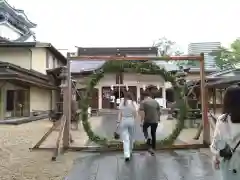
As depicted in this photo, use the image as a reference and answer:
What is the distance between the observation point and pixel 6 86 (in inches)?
832

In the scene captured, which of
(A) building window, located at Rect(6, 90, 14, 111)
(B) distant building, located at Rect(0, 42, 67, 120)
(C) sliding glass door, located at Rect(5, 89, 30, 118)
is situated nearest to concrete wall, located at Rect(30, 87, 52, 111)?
(B) distant building, located at Rect(0, 42, 67, 120)

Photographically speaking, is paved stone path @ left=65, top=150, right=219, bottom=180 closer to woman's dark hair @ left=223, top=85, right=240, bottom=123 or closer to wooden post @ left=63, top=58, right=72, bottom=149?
wooden post @ left=63, top=58, right=72, bottom=149

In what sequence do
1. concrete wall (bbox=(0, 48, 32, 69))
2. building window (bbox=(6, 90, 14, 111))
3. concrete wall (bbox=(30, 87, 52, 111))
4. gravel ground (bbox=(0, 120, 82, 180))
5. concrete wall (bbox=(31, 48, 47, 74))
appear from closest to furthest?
gravel ground (bbox=(0, 120, 82, 180)) → building window (bbox=(6, 90, 14, 111)) → concrete wall (bbox=(30, 87, 52, 111)) → concrete wall (bbox=(0, 48, 32, 69)) → concrete wall (bbox=(31, 48, 47, 74))

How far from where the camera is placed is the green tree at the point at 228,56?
41.9 metres

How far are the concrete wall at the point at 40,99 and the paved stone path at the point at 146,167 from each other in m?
16.9

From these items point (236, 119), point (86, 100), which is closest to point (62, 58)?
point (86, 100)

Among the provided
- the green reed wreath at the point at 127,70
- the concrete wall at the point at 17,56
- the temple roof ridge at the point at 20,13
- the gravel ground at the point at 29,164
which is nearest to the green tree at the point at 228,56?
the temple roof ridge at the point at 20,13

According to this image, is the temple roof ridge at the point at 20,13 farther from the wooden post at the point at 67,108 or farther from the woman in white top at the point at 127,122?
the woman in white top at the point at 127,122

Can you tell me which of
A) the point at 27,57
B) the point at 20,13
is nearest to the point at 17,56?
the point at 27,57

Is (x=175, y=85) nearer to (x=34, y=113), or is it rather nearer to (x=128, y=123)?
(x=128, y=123)

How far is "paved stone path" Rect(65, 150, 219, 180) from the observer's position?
6352 millimetres

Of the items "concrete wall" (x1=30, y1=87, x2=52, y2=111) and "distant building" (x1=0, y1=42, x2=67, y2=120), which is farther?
"concrete wall" (x1=30, y1=87, x2=52, y2=111)

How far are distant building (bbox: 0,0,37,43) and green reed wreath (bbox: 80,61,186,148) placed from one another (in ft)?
73.1

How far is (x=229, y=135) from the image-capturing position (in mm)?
3266
